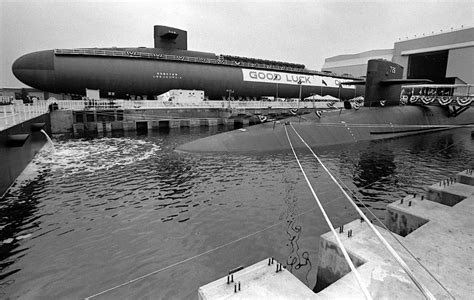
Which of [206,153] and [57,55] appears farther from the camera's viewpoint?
[57,55]

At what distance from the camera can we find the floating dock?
3238mm

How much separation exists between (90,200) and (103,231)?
8.40 ft

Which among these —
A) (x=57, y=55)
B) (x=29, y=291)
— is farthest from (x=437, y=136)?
(x=57, y=55)

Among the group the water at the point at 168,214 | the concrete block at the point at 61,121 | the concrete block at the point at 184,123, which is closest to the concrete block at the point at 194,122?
the concrete block at the point at 184,123

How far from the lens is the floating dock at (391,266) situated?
3238 millimetres

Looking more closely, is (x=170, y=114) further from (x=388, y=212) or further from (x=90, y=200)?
(x=388, y=212)

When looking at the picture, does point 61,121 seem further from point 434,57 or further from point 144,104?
point 434,57

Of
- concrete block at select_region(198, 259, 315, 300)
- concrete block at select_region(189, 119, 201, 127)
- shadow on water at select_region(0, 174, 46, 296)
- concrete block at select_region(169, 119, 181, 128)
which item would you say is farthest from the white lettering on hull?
concrete block at select_region(198, 259, 315, 300)

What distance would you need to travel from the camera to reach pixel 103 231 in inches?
268

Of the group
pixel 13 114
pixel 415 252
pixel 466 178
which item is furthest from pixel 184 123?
pixel 415 252

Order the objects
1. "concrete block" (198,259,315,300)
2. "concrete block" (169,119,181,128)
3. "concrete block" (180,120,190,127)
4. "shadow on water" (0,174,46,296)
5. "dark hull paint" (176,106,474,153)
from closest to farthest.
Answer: "concrete block" (198,259,315,300) < "shadow on water" (0,174,46,296) < "dark hull paint" (176,106,474,153) < "concrete block" (169,119,181,128) < "concrete block" (180,120,190,127)

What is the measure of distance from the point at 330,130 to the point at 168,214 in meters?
14.4

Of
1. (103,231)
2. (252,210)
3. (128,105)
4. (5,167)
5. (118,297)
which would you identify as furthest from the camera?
(128,105)

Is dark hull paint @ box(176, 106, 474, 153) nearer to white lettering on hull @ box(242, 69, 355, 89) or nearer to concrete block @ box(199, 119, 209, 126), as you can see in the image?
concrete block @ box(199, 119, 209, 126)
